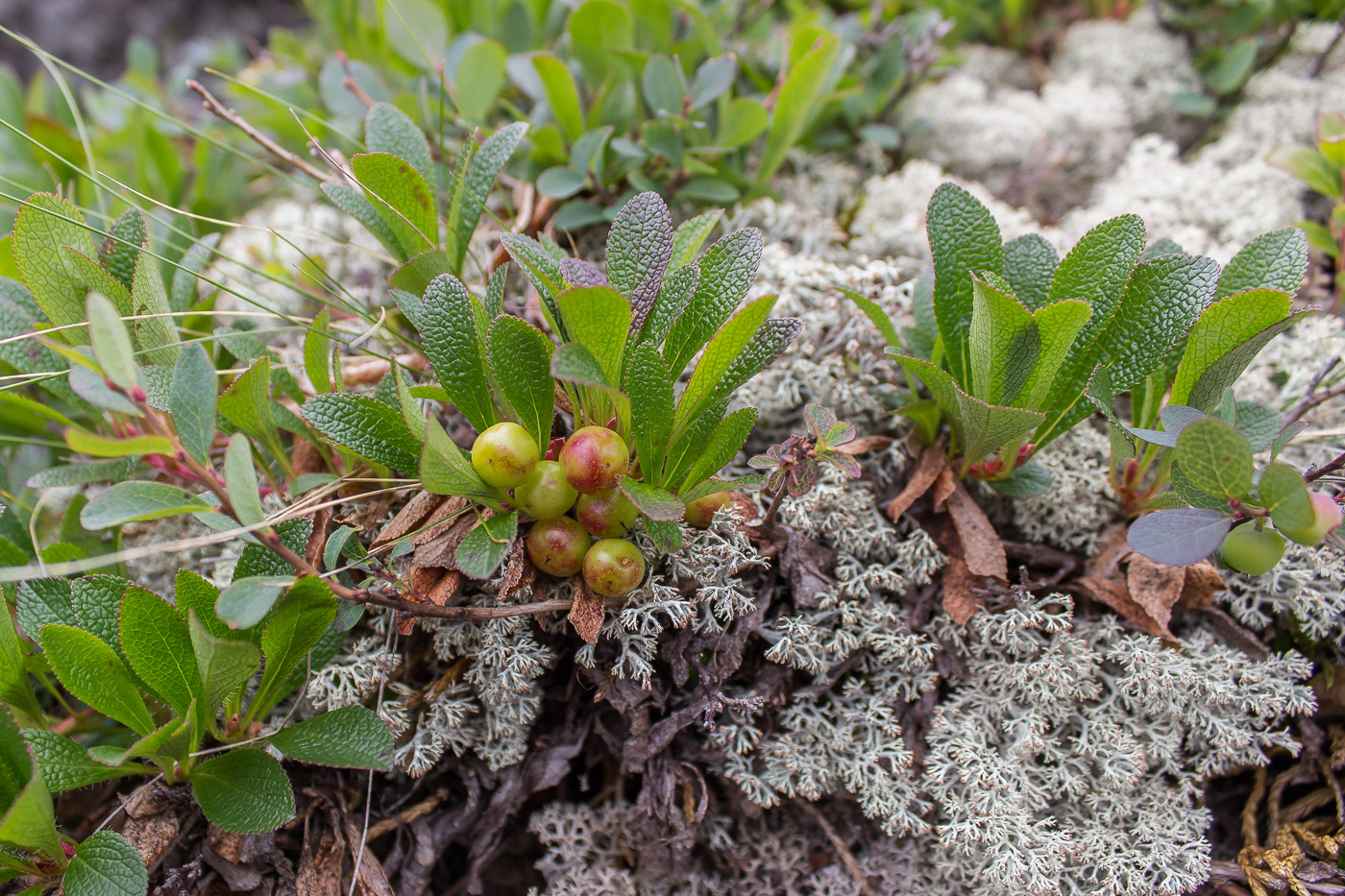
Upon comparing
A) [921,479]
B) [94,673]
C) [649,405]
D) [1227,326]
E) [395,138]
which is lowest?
[94,673]

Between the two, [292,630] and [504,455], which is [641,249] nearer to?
[504,455]

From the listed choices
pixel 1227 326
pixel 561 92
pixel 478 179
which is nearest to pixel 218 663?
pixel 478 179

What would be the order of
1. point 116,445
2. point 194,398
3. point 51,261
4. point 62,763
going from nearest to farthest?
point 116,445, point 194,398, point 62,763, point 51,261

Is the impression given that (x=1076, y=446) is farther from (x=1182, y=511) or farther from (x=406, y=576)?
(x=406, y=576)

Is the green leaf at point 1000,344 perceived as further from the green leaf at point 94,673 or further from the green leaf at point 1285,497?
the green leaf at point 94,673

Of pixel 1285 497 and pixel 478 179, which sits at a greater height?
pixel 478 179

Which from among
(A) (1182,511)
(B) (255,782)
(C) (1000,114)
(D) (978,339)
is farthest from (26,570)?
(C) (1000,114)

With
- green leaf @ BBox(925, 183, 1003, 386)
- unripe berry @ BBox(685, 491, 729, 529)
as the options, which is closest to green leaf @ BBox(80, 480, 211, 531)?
unripe berry @ BBox(685, 491, 729, 529)
